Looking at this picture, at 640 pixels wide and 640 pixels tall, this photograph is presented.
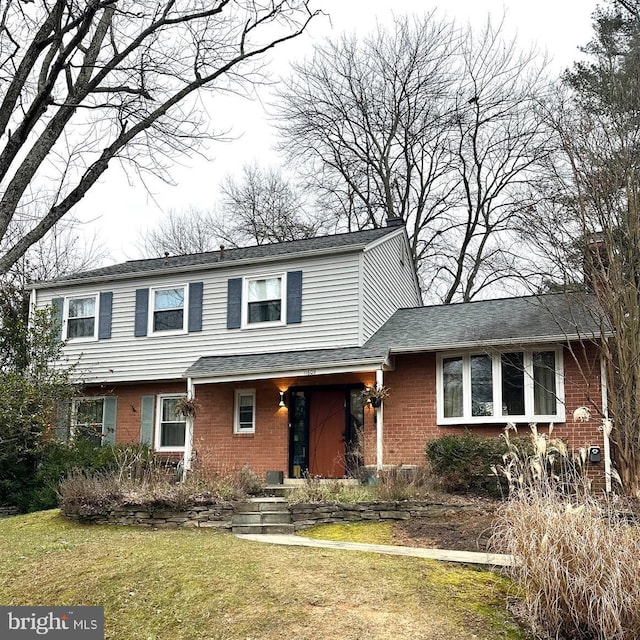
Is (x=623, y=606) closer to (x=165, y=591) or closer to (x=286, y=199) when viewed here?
(x=165, y=591)

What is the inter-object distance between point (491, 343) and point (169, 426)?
27.3ft

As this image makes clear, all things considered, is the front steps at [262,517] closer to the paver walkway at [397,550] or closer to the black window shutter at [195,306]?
the paver walkway at [397,550]

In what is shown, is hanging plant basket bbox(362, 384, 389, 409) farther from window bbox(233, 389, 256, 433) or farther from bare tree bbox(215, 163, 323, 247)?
bare tree bbox(215, 163, 323, 247)

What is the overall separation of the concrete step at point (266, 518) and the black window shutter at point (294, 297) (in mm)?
6075

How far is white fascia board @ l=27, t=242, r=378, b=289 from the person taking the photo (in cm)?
1658

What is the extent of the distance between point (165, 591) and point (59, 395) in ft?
36.7

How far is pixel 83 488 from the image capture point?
12500 millimetres

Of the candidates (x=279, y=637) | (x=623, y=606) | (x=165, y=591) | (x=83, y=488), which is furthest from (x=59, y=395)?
(x=623, y=606)

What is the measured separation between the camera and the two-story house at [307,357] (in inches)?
577

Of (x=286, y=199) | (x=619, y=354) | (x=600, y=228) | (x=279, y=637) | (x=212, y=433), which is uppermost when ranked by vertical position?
(x=286, y=199)

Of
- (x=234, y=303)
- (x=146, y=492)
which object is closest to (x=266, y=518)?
(x=146, y=492)

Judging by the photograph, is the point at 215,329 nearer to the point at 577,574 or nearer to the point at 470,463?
the point at 470,463

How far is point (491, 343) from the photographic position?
1438 centimetres

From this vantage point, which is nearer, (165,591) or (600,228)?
(165,591)
